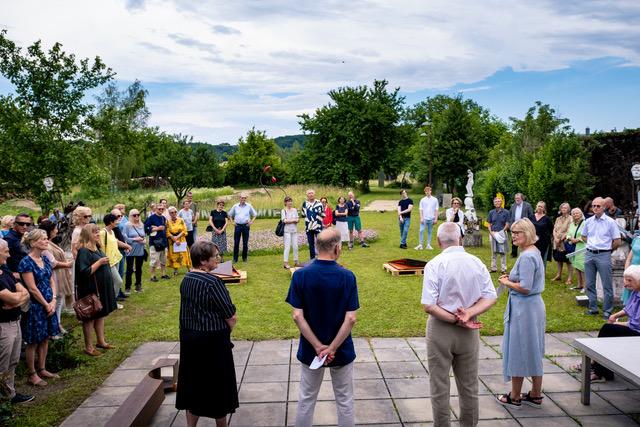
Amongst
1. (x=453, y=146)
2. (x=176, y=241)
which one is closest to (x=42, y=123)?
(x=176, y=241)

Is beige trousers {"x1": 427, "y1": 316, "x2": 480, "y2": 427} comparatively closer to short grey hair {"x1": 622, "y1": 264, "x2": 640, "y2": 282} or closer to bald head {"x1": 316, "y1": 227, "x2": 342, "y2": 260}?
bald head {"x1": 316, "y1": 227, "x2": 342, "y2": 260}

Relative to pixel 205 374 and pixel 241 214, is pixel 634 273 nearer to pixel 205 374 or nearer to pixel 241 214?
pixel 205 374

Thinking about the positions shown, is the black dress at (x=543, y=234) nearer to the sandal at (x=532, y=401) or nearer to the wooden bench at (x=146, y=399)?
the sandal at (x=532, y=401)

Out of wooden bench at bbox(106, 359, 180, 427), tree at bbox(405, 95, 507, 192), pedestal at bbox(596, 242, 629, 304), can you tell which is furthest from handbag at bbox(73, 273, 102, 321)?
tree at bbox(405, 95, 507, 192)

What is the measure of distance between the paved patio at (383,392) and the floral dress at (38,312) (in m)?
0.93

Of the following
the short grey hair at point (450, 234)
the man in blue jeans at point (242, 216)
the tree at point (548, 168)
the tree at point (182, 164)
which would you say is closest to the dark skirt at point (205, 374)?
the short grey hair at point (450, 234)

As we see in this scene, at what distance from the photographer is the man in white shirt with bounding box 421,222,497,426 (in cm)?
396

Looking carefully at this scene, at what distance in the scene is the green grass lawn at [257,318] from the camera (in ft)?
18.0

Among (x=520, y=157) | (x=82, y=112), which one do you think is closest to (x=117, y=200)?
(x=82, y=112)

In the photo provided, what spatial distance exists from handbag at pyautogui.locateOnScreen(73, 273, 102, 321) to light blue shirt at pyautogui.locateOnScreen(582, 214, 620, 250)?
721 cm

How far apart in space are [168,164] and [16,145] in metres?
14.7

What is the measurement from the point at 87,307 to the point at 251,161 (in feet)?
137

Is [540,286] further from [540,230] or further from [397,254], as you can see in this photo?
[397,254]

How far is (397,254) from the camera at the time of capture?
13.9 m
